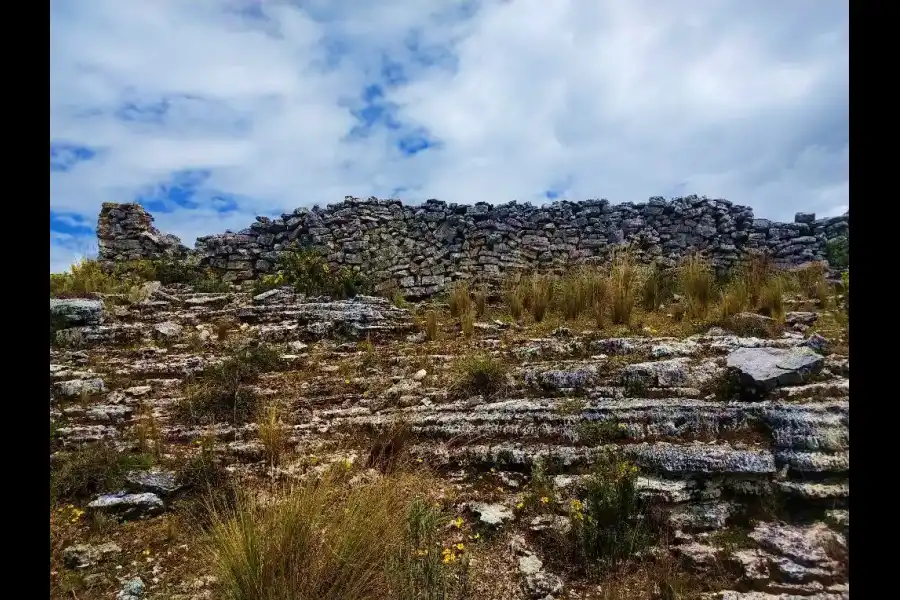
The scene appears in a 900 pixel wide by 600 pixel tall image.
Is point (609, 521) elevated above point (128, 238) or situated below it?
below

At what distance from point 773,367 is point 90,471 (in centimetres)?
609

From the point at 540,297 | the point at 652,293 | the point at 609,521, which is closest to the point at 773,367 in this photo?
the point at 609,521

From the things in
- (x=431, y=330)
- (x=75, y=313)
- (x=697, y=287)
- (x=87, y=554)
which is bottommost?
(x=87, y=554)

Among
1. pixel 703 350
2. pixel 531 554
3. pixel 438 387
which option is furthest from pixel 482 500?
pixel 703 350

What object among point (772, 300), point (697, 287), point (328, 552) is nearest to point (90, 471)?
point (328, 552)

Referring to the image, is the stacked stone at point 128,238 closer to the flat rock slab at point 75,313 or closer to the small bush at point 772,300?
the flat rock slab at point 75,313

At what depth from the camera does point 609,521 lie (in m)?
3.56

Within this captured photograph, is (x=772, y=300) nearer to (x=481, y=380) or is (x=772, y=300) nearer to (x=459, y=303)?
(x=481, y=380)

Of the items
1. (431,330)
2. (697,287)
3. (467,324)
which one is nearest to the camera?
(431,330)

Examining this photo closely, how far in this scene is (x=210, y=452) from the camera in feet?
14.7

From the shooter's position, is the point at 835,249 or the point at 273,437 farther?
the point at 835,249

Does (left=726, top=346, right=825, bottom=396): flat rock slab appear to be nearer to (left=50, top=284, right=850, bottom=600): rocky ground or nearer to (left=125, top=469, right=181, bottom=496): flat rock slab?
(left=50, top=284, right=850, bottom=600): rocky ground

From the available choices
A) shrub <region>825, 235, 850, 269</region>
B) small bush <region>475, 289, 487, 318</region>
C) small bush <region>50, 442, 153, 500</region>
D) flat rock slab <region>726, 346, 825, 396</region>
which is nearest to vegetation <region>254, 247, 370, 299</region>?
small bush <region>475, 289, 487, 318</region>

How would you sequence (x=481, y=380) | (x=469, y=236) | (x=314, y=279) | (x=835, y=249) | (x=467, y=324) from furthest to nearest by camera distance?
(x=469, y=236) → (x=314, y=279) → (x=835, y=249) → (x=467, y=324) → (x=481, y=380)
